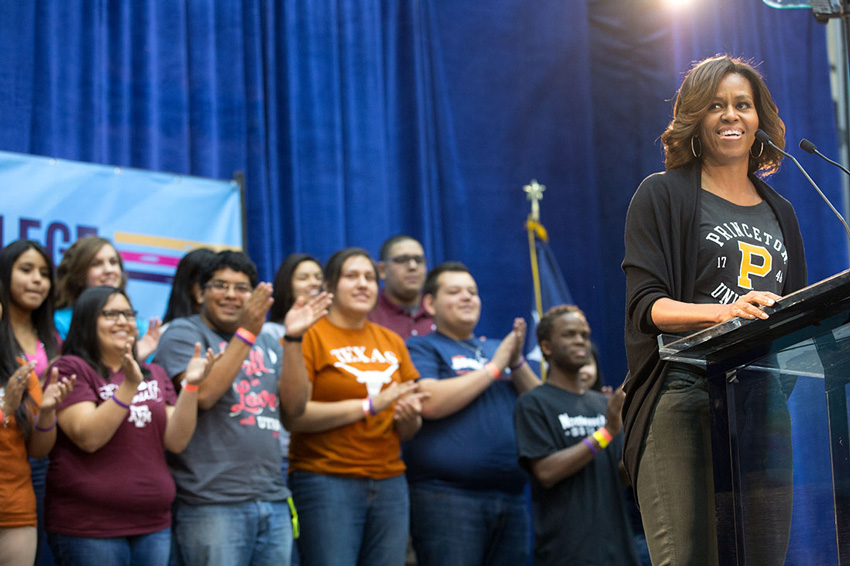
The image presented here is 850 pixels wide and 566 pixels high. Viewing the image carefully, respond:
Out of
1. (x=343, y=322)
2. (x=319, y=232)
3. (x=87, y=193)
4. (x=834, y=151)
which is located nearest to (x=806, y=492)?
(x=343, y=322)

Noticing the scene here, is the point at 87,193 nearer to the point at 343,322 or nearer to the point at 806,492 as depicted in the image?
the point at 343,322

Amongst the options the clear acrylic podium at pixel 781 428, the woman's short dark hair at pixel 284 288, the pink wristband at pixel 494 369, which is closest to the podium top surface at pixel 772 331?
the clear acrylic podium at pixel 781 428

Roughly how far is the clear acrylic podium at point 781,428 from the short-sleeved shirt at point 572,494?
6.34ft

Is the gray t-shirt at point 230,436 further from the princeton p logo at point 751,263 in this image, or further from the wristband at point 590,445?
the princeton p logo at point 751,263

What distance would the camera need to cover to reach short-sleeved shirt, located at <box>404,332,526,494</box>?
3.81 metres

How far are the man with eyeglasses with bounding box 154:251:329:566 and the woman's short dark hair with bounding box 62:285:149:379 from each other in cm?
28

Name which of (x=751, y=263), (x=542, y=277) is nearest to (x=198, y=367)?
(x=751, y=263)

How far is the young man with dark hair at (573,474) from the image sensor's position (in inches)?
142

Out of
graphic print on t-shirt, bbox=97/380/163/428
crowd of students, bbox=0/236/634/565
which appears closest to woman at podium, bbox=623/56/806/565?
crowd of students, bbox=0/236/634/565

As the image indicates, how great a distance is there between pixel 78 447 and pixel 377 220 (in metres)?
2.69

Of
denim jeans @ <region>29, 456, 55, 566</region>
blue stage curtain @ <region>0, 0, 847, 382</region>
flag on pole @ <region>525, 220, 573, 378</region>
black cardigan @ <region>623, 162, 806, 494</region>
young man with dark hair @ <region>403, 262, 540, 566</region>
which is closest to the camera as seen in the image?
black cardigan @ <region>623, 162, 806, 494</region>

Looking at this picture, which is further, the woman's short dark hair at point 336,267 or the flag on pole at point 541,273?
the flag on pole at point 541,273

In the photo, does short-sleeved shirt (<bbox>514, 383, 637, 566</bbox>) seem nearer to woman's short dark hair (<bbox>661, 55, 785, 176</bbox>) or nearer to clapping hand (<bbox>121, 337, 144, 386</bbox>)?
clapping hand (<bbox>121, 337, 144, 386</bbox>)

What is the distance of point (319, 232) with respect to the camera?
537 cm
